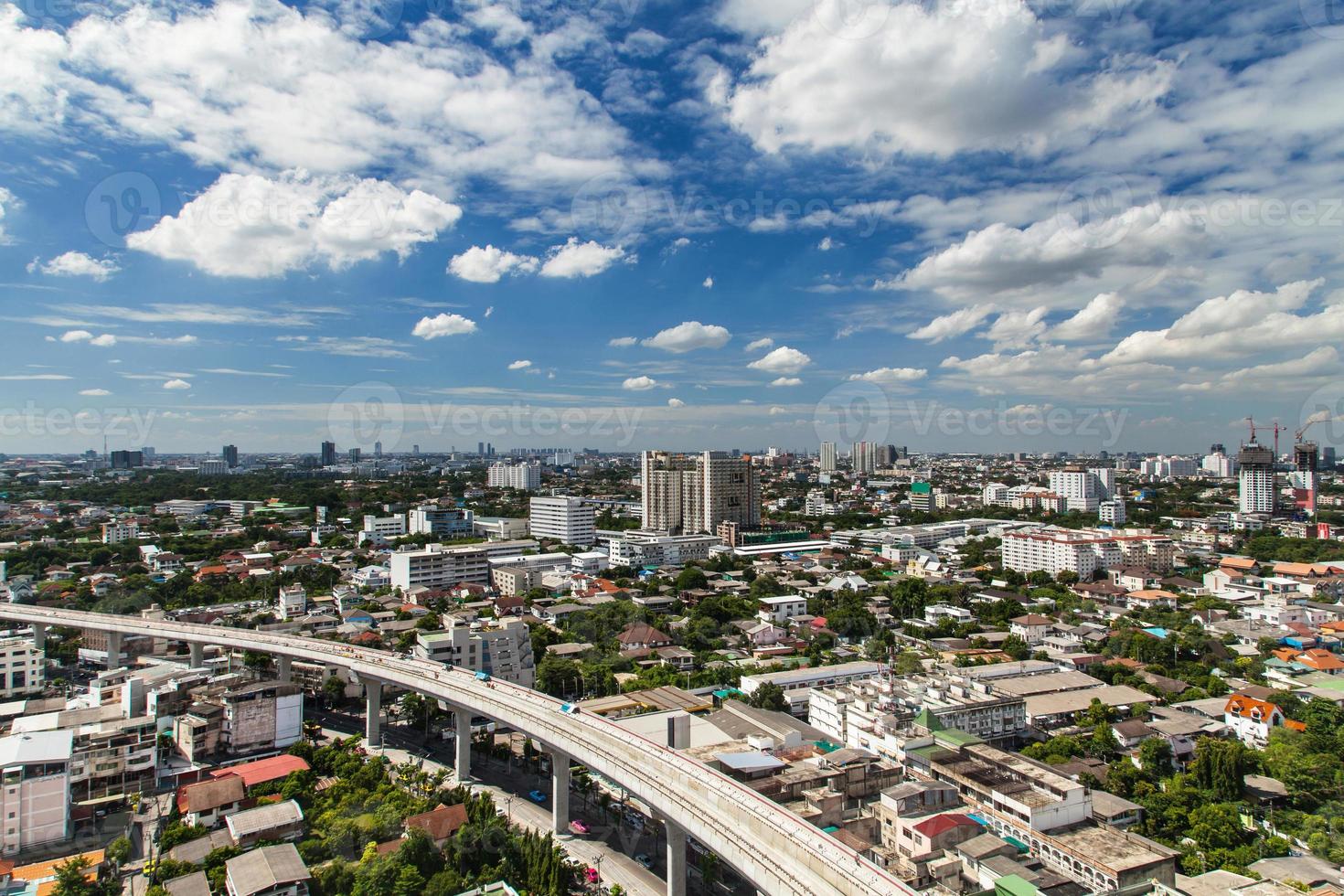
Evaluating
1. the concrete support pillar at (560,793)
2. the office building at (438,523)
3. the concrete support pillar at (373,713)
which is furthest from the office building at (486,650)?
the office building at (438,523)

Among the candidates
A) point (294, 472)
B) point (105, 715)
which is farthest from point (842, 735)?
point (294, 472)

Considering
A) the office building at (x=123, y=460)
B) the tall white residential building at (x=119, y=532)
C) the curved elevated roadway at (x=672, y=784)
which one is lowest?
the curved elevated roadway at (x=672, y=784)

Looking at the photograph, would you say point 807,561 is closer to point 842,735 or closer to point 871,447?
point 842,735

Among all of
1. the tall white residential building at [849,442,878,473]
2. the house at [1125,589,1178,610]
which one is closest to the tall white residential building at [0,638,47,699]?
the house at [1125,589,1178,610]

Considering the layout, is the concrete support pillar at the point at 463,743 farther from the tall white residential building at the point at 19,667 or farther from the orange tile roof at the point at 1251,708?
the orange tile roof at the point at 1251,708

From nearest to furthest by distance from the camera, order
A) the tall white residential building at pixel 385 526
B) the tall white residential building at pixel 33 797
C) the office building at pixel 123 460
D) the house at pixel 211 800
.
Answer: the tall white residential building at pixel 33 797 → the house at pixel 211 800 → the tall white residential building at pixel 385 526 → the office building at pixel 123 460

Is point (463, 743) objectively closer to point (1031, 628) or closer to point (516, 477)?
point (1031, 628)
